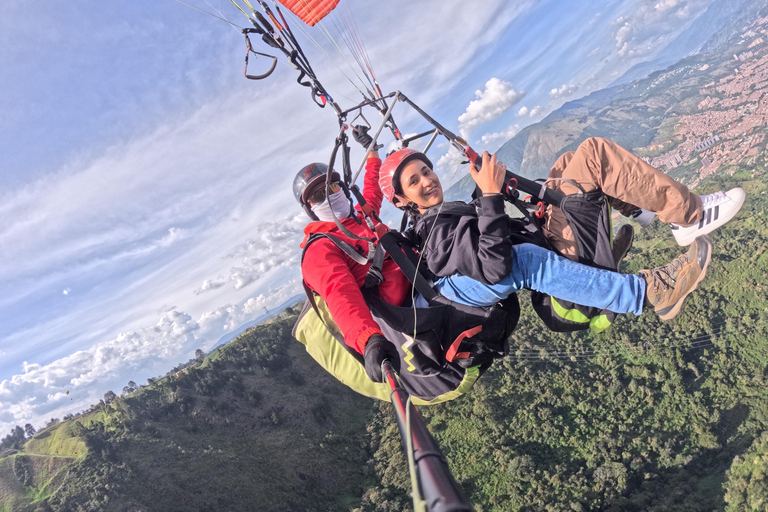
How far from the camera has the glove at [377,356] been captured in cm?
222

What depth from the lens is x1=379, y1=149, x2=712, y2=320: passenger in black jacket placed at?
2.63m

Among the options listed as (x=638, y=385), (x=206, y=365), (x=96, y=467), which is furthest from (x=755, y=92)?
(x=96, y=467)

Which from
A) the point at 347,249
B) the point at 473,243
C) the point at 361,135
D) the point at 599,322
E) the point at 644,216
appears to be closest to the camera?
the point at 473,243

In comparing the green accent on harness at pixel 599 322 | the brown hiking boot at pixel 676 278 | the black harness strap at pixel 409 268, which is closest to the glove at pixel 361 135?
the black harness strap at pixel 409 268

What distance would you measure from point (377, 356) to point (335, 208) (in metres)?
2.07

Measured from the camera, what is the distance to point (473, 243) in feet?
8.96

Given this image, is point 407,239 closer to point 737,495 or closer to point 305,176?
point 305,176

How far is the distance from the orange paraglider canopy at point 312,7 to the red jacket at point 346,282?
12.0 ft

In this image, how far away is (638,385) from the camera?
44812 millimetres

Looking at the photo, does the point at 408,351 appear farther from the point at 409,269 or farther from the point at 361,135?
the point at 361,135

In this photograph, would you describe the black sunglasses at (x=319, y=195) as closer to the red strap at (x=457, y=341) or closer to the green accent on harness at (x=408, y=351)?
the green accent on harness at (x=408, y=351)

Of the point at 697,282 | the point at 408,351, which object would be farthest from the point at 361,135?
the point at 697,282

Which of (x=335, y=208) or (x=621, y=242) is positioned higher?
(x=335, y=208)

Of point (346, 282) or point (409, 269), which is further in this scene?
point (409, 269)
